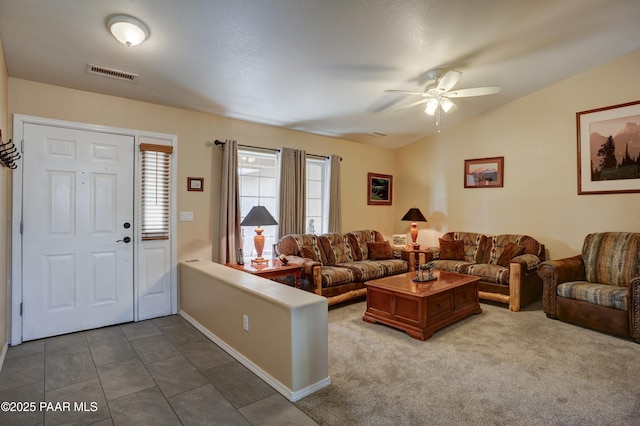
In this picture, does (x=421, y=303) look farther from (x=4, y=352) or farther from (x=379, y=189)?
(x=4, y=352)

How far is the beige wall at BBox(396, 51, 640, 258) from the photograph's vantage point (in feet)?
13.8

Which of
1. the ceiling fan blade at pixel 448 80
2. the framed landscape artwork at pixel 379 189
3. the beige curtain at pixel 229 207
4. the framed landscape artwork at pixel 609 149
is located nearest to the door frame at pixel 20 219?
the beige curtain at pixel 229 207

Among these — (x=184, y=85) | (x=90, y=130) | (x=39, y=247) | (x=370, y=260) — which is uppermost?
(x=184, y=85)

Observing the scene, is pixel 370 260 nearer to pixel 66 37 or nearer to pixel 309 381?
pixel 309 381

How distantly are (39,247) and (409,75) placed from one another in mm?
4216

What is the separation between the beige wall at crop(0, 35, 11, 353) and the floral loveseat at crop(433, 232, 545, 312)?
197 inches

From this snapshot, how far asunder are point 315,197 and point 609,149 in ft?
13.2

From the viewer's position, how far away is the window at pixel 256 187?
466 cm

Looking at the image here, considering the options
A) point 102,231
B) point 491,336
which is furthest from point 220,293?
point 491,336

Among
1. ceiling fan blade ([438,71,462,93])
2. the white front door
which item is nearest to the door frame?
the white front door

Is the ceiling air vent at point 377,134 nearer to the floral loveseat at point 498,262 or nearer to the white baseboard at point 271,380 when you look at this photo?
the floral loveseat at point 498,262

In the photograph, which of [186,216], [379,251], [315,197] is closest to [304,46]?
[186,216]

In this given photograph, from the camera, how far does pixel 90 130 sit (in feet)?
11.3

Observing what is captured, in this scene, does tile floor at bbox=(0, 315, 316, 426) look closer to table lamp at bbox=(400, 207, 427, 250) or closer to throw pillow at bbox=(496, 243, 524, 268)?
throw pillow at bbox=(496, 243, 524, 268)
